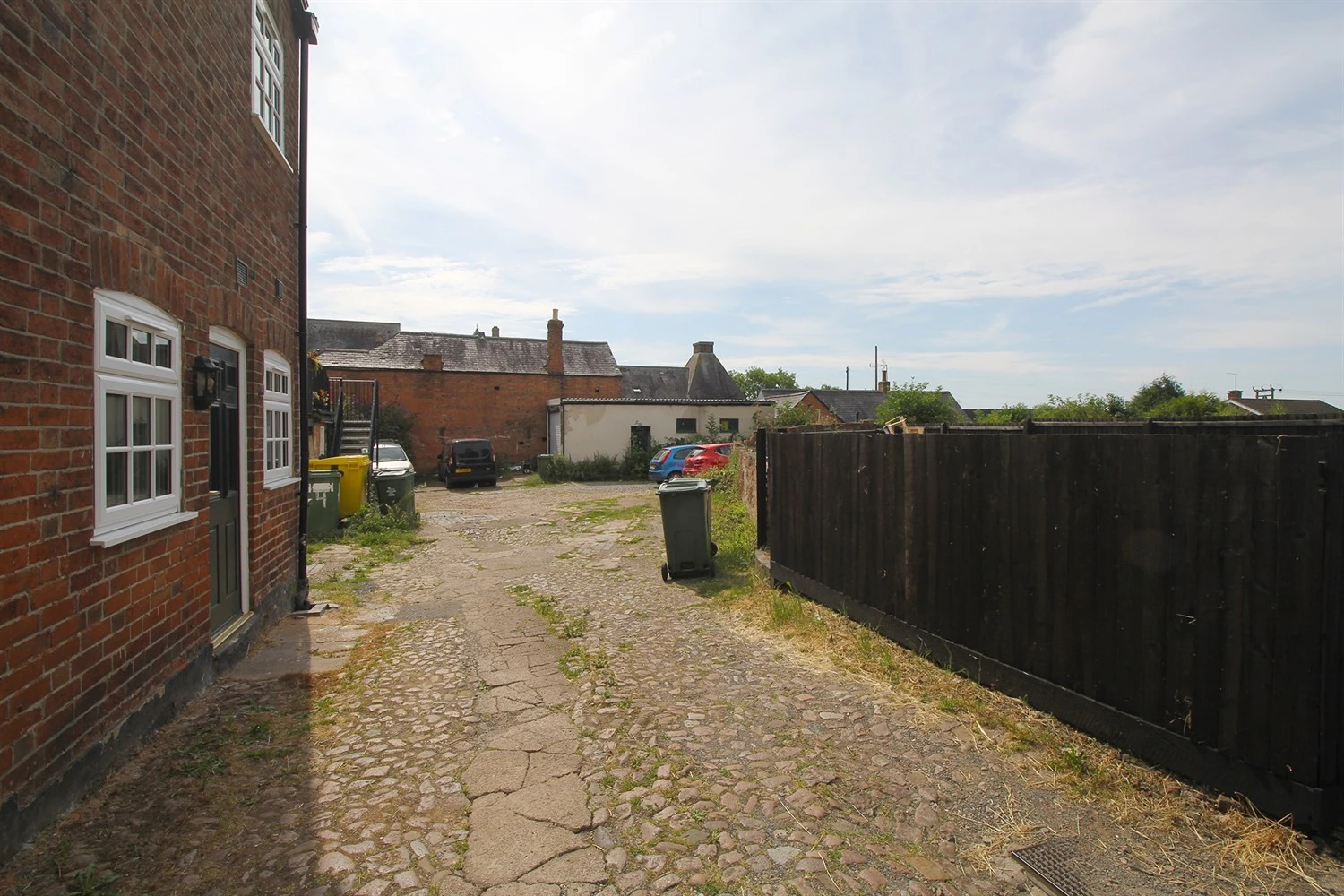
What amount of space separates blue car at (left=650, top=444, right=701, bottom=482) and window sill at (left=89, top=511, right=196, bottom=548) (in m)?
17.6

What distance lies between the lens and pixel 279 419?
23.8 feet

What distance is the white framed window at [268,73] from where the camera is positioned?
6019mm

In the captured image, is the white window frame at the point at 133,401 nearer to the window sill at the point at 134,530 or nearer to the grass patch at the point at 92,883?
the window sill at the point at 134,530

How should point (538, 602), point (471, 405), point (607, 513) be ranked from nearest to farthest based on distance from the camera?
point (538, 602) → point (607, 513) → point (471, 405)

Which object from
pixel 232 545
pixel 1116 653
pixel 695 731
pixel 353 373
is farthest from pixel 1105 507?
pixel 353 373

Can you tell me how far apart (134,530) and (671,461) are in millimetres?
18796

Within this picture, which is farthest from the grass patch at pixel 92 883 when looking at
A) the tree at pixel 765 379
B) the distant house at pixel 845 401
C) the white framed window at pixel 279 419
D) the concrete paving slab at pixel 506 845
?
the tree at pixel 765 379

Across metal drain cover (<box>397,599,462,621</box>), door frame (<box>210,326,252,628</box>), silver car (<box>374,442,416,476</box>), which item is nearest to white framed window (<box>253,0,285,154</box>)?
door frame (<box>210,326,252,628</box>)

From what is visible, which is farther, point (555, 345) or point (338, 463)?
point (555, 345)

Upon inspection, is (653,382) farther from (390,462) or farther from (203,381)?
(203,381)

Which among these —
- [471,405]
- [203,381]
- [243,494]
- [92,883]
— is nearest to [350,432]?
[471,405]

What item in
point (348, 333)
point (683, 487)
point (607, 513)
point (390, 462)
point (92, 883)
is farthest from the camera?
point (348, 333)

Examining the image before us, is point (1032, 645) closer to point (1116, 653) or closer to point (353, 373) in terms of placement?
point (1116, 653)

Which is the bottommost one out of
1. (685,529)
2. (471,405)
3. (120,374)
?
(685,529)
